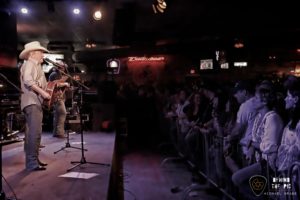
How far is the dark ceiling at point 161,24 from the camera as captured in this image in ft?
31.6

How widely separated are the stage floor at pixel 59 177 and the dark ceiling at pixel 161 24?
389cm

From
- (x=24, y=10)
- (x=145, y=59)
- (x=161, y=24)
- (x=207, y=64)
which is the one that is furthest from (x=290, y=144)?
(x=207, y=64)

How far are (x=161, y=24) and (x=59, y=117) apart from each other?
566 centimetres

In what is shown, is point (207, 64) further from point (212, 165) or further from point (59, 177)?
point (59, 177)

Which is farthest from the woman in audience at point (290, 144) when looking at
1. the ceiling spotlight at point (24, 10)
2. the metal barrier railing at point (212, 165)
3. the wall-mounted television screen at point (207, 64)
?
the wall-mounted television screen at point (207, 64)

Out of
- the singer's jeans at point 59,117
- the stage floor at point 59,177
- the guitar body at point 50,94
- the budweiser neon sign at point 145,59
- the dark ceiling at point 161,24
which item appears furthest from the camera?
the budweiser neon sign at point 145,59

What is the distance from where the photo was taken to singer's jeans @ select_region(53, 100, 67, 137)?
833cm

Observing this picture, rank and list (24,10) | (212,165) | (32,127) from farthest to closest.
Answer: (24,10) → (212,165) → (32,127)

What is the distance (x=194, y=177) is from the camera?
6.77 metres

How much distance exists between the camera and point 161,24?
1257 cm

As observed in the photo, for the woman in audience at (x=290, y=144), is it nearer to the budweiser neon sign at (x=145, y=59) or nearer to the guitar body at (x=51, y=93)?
the guitar body at (x=51, y=93)

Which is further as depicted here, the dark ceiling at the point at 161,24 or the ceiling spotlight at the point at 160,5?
the dark ceiling at the point at 161,24

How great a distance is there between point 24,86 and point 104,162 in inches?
70.5

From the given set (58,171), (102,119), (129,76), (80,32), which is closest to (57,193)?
(58,171)
